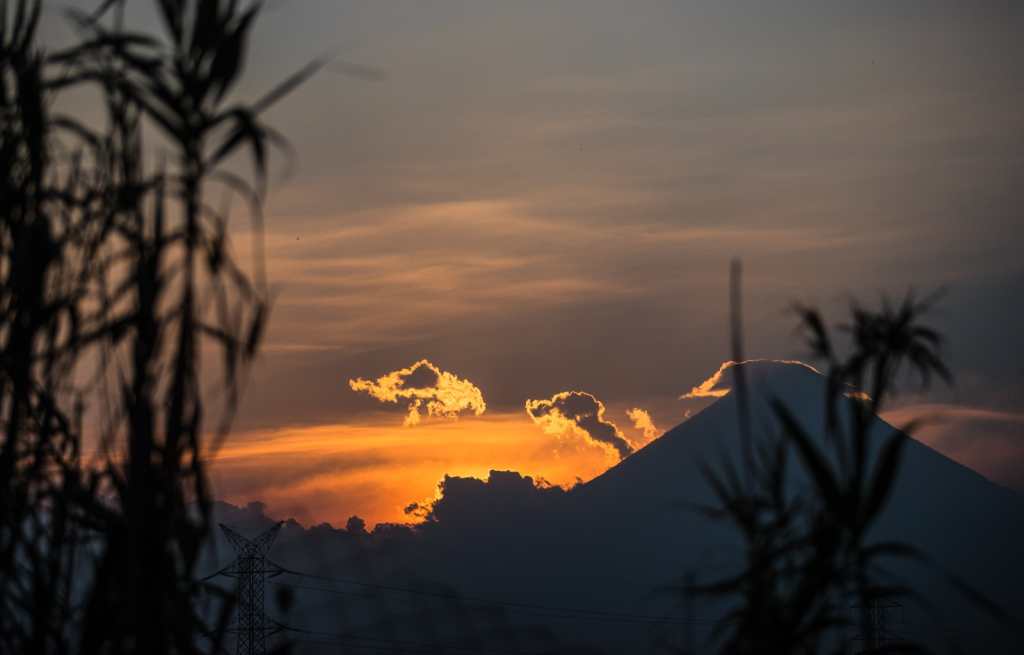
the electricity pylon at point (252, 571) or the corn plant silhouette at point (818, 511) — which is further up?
the corn plant silhouette at point (818, 511)

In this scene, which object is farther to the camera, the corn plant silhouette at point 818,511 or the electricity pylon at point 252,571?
the electricity pylon at point 252,571

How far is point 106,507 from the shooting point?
568 cm

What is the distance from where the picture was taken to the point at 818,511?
5141mm

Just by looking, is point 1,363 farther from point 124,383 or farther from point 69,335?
point 124,383

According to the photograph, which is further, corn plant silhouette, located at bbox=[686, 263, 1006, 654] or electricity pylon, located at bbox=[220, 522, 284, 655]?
electricity pylon, located at bbox=[220, 522, 284, 655]

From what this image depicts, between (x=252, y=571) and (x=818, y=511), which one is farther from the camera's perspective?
(x=252, y=571)

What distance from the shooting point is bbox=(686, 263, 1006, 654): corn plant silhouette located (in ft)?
15.6

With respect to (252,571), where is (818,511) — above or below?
above

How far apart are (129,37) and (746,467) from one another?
125 inches

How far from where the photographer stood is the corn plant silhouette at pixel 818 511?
4.75 m

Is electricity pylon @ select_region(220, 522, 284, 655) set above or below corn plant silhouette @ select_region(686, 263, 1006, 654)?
below

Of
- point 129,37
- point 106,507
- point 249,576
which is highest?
point 129,37

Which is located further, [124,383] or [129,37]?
[129,37]

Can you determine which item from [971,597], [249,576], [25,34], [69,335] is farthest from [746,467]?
[249,576]
